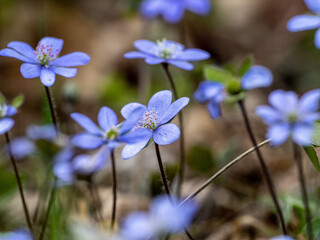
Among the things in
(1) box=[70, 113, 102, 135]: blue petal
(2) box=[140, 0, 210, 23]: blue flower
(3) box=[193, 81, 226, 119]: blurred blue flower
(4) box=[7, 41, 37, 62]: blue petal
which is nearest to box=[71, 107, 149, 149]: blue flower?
(1) box=[70, 113, 102, 135]: blue petal

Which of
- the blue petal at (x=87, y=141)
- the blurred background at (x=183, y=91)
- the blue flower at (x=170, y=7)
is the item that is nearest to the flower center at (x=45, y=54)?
the blue petal at (x=87, y=141)

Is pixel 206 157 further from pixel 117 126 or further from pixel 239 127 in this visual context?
pixel 239 127

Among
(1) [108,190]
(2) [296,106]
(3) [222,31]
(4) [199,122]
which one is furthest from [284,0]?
(2) [296,106]

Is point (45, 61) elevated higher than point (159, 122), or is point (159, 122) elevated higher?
point (45, 61)

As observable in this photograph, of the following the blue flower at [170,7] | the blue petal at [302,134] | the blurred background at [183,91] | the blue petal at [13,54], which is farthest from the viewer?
the blue flower at [170,7]

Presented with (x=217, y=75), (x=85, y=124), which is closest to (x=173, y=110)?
(x=85, y=124)

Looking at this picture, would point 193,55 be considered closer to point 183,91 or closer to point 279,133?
point 279,133

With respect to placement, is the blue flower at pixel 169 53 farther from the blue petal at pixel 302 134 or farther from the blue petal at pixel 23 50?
the blue petal at pixel 302 134
